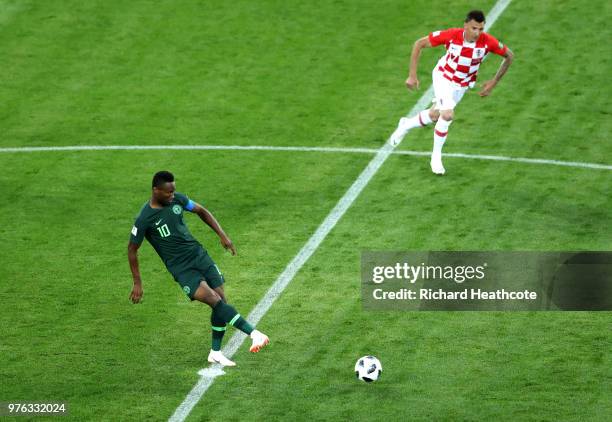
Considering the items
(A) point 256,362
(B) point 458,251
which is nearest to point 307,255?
(B) point 458,251

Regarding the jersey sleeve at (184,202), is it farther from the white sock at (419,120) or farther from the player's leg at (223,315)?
the white sock at (419,120)

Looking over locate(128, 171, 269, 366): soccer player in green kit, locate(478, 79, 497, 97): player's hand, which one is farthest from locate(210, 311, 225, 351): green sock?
locate(478, 79, 497, 97): player's hand

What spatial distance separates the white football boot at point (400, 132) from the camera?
19.8 meters

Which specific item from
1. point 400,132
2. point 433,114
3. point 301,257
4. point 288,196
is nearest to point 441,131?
point 433,114

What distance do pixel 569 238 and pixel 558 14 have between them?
28.6 feet

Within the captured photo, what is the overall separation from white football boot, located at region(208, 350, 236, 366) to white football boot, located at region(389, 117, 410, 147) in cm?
651

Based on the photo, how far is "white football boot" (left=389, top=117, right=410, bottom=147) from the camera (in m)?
19.8

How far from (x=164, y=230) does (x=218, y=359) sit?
1.43m

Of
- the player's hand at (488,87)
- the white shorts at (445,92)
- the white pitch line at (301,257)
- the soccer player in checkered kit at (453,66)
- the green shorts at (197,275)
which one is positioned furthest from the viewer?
the white shorts at (445,92)

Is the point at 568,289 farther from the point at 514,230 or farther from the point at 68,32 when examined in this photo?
the point at 68,32

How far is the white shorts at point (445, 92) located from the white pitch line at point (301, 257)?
1309mm

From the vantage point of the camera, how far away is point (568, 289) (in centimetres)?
→ 1579

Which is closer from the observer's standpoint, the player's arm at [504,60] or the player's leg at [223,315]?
the player's leg at [223,315]

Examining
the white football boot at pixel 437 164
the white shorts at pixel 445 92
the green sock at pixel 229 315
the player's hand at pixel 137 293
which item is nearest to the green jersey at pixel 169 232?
the player's hand at pixel 137 293
